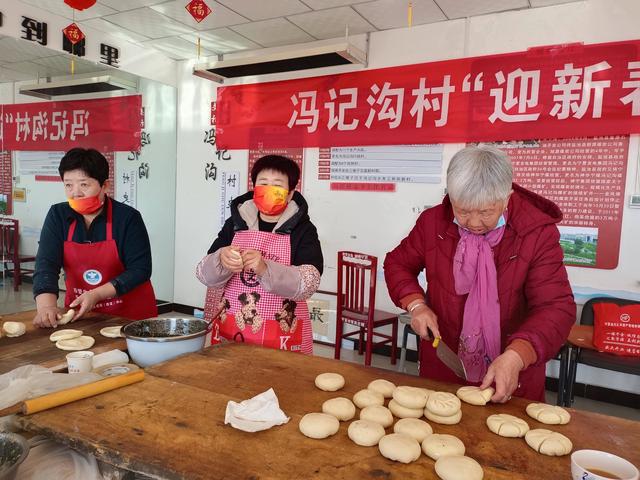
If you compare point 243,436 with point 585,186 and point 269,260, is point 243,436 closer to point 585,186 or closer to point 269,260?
point 269,260

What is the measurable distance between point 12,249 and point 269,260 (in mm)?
3663

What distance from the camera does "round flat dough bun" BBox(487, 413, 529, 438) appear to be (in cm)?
116

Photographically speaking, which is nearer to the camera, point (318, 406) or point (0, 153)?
point (318, 406)

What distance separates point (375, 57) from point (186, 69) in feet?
8.73

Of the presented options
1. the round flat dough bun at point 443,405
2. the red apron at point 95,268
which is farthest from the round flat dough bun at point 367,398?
the red apron at point 95,268

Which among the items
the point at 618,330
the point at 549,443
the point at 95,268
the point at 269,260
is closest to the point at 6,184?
the point at 95,268

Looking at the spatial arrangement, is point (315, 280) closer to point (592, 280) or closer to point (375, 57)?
point (592, 280)

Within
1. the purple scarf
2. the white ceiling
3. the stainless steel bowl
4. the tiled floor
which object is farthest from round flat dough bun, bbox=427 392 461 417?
the white ceiling

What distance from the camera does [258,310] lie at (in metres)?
2.00

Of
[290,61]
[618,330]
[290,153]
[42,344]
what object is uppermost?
[290,61]

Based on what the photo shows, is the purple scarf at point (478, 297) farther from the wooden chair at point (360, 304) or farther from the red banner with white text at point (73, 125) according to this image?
the red banner with white text at point (73, 125)

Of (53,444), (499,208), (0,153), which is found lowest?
(53,444)

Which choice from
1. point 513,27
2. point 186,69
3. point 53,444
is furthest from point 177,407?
point 186,69

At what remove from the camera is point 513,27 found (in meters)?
3.87
